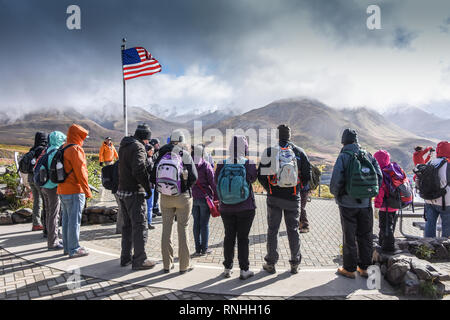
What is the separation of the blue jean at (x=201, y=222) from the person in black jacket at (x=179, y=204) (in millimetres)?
854

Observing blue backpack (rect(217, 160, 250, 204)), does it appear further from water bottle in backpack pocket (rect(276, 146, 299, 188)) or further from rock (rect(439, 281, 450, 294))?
rock (rect(439, 281, 450, 294))

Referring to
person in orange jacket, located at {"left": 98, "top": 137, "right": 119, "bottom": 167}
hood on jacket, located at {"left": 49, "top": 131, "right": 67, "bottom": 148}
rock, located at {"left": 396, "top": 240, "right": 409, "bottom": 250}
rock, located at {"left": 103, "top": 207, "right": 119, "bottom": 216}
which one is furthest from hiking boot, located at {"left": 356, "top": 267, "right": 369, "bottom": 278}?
person in orange jacket, located at {"left": 98, "top": 137, "right": 119, "bottom": 167}

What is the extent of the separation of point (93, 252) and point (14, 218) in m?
3.61

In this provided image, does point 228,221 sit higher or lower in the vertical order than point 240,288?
higher

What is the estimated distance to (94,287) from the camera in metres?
3.91

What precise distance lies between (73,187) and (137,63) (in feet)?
23.9

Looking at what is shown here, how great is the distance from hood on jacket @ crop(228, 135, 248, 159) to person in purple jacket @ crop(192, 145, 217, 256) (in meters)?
0.97

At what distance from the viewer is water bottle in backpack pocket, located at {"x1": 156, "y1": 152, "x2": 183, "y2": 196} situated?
13.2 feet

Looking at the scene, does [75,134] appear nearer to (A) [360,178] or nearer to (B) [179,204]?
(B) [179,204]

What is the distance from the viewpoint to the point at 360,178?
3953 mm
